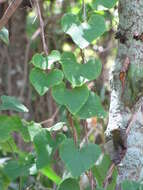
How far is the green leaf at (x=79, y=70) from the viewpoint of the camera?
0.95 metres

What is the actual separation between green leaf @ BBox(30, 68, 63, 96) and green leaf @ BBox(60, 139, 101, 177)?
0.35ft

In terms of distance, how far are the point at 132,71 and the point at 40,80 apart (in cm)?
20

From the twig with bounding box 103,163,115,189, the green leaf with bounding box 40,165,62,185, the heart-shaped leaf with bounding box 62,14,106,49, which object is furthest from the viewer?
the green leaf with bounding box 40,165,62,185

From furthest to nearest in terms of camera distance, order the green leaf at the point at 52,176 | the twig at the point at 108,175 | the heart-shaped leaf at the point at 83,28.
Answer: the green leaf at the point at 52,176 < the twig at the point at 108,175 < the heart-shaped leaf at the point at 83,28

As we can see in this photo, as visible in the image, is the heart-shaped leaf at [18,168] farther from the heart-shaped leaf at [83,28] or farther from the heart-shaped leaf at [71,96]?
the heart-shaped leaf at [83,28]

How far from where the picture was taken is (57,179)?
1.83 metres

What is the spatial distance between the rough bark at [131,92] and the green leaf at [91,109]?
99mm

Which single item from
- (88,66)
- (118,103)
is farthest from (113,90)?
(88,66)

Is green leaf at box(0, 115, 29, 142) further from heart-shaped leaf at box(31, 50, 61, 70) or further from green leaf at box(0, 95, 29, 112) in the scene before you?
heart-shaped leaf at box(31, 50, 61, 70)

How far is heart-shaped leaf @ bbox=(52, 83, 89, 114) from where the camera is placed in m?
0.95

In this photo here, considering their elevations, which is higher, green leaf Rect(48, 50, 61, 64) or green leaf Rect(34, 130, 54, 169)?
green leaf Rect(48, 50, 61, 64)

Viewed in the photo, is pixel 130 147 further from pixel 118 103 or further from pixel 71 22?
pixel 71 22

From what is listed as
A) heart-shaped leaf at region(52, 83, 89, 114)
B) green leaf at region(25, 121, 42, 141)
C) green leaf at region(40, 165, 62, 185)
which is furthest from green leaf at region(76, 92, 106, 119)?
green leaf at region(40, 165, 62, 185)

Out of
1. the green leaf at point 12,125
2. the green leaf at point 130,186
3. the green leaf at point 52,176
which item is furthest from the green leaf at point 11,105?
the green leaf at point 52,176
